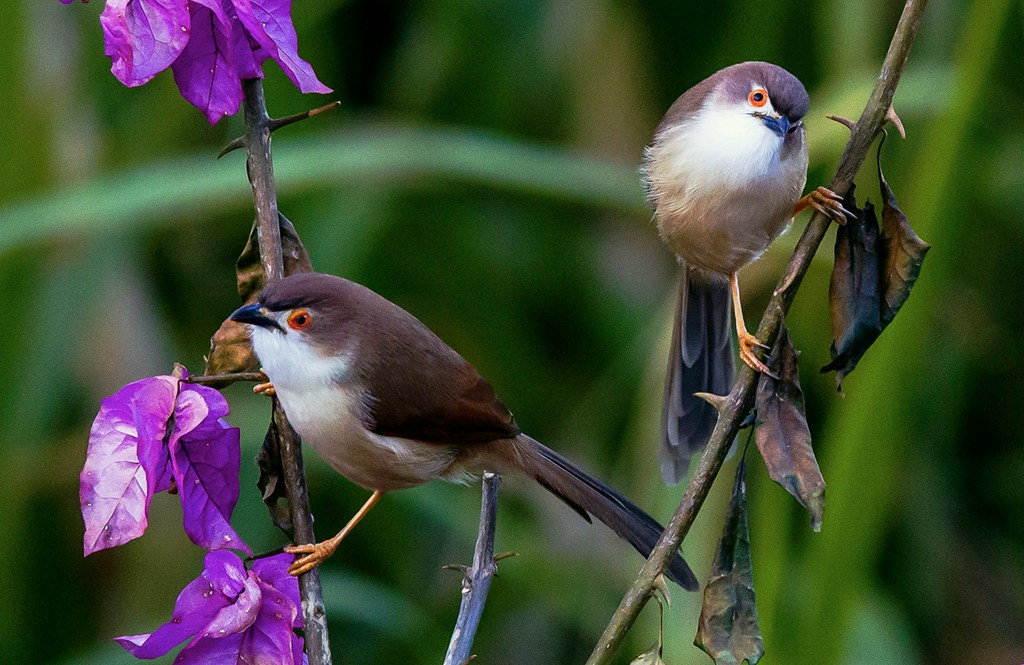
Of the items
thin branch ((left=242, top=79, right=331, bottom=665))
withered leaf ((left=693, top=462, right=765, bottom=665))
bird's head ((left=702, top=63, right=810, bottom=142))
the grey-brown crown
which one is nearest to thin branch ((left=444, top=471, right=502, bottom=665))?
thin branch ((left=242, top=79, right=331, bottom=665))

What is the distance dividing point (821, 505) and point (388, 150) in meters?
2.02

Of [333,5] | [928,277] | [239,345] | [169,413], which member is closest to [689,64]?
[333,5]

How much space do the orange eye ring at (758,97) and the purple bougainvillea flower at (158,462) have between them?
1147 millimetres

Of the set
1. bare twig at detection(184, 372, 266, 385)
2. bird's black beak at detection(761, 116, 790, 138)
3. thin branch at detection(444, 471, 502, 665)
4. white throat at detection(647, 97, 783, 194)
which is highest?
bird's black beak at detection(761, 116, 790, 138)

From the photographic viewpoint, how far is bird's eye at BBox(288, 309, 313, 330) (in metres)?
1.64

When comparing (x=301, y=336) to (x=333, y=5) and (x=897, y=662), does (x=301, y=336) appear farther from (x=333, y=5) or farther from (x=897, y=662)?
(x=333, y=5)

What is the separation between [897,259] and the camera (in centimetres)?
137

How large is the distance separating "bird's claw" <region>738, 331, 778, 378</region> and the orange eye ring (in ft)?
1.30

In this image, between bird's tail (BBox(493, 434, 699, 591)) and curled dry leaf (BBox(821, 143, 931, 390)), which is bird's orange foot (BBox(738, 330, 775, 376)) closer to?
curled dry leaf (BBox(821, 143, 931, 390))

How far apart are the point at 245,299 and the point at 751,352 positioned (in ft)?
2.25

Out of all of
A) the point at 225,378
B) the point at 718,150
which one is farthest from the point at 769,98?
the point at 225,378

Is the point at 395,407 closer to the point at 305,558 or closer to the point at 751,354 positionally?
the point at 305,558

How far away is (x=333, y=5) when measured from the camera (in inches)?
145

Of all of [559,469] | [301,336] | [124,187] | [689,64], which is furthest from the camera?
[689,64]
